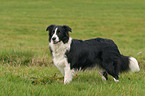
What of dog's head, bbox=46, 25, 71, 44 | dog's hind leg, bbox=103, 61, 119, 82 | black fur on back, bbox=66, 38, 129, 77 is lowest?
dog's hind leg, bbox=103, 61, 119, 82

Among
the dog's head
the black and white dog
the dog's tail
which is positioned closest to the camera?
the dog's head

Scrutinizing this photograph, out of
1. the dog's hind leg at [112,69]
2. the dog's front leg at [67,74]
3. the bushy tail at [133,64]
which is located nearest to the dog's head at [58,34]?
the dog's front leg at [67,74]

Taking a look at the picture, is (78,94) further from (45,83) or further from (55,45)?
(55,45)

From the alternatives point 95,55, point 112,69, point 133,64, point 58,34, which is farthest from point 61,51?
point 133,64

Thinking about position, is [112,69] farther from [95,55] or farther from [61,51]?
[61,51]

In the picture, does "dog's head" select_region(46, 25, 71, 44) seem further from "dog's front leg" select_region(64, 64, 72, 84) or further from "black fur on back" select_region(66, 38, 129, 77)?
"dog's front leg" select_region(64, 64, 72, 84)

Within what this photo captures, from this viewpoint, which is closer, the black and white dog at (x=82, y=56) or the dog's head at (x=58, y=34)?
the dog's head at (x=58, y=34)

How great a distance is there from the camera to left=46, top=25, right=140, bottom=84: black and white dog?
5.21 metres

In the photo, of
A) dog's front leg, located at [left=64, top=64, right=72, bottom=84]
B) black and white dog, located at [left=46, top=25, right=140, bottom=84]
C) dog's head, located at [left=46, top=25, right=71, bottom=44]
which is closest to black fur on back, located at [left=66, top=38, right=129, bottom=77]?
black and white dog, located at [left=46, top=25, right=140, bottom=84]

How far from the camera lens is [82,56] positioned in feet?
17.9

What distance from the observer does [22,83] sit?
190 inches

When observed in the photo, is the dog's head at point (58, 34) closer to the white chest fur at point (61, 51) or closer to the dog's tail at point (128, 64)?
the white chest fur at point (61, 51)

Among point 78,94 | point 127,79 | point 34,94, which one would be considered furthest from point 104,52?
point 34,94

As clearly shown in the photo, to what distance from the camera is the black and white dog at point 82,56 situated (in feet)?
17.1
